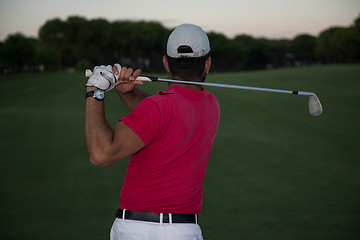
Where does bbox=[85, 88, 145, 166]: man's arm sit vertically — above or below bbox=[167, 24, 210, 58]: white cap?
below

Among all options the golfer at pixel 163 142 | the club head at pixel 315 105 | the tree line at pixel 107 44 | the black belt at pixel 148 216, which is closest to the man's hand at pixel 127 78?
the golfer at pixel 163 142

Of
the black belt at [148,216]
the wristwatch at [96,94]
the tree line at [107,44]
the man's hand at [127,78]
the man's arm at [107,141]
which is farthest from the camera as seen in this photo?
the tree line at [107,44]

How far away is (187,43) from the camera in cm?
238

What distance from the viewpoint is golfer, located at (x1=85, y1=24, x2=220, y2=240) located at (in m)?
2.07

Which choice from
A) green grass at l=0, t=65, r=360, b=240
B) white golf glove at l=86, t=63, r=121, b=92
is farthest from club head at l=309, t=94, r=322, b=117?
green grass at l=0, t=65, r=360, b=240

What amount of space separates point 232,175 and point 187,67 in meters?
6.68

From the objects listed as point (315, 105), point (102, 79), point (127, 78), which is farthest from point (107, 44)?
point (102, 79)

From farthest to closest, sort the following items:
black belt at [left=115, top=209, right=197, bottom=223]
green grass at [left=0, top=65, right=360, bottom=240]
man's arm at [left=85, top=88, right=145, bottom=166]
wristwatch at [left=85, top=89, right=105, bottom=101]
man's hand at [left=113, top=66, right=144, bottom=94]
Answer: green grass at [left=0, top=65, right=360, bottom=240] → man's hand at [left=113, top=66, right=144, bottom=94] → black belt at [left=115, top=209, right=197, bottom=223] → wristwatch at [left=85, top=89, right=105, bottom=101] → man's arm at [left=85, top=88, right=145, bottom=166]

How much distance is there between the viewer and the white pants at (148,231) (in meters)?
2.25

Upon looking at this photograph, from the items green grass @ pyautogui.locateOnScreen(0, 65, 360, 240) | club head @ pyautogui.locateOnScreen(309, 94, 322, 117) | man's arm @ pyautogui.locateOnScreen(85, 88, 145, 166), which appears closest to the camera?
man's arm @ pyautogui.locateOnScreen(85, 88, 145, 166)

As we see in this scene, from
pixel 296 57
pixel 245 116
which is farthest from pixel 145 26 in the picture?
pixel 245 116

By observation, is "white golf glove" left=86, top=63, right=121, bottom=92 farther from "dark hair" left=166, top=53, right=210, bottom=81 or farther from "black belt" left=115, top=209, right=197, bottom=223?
"black belt" left=115, top=209, right=197, bottom=223

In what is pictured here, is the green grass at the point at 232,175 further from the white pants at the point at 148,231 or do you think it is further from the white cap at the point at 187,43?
the white cap at the point at 187,43

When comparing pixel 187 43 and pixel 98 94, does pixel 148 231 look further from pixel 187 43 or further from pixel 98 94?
pixel 187 43
